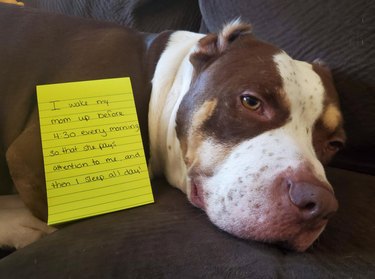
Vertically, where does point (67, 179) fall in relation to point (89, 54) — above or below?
below

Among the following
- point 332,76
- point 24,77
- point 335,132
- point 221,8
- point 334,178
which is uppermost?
point 221,8

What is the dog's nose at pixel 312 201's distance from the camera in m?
1.01

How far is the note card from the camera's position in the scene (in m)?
1.21

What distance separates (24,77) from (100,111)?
1.19ft

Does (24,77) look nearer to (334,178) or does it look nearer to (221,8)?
(221,8)

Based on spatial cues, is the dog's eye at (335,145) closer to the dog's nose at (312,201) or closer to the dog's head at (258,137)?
the dog's head at (258,137)

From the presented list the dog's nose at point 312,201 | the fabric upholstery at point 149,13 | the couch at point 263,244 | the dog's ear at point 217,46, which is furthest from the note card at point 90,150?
the fabric upholstery at point 149,13

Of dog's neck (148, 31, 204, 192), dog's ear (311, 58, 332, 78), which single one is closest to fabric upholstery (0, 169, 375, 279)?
dog's neck (148, 31, 204, 192)

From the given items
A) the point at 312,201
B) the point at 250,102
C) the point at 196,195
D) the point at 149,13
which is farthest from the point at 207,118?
the point at 149,13

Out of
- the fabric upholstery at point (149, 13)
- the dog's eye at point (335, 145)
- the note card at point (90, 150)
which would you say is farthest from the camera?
the fabric upholstery at point (149, 13)

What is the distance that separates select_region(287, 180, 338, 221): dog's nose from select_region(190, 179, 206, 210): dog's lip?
1.04 feet

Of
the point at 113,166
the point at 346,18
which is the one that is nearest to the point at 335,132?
the point at 346,18

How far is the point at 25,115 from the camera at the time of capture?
147cm

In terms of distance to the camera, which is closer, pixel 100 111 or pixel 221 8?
A: pixel 100 111
